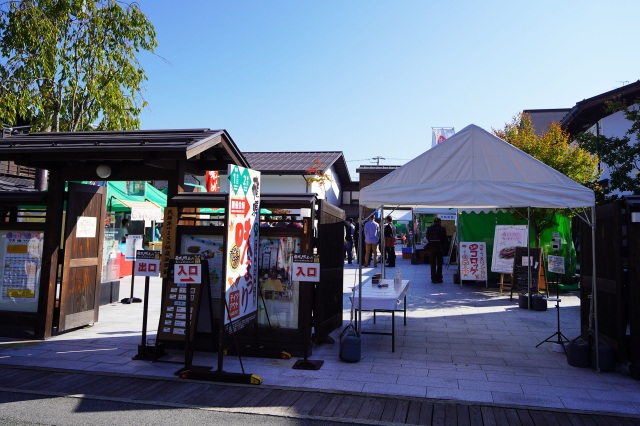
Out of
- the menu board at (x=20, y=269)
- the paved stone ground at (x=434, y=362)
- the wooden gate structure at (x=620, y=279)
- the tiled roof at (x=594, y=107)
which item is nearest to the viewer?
the paved stone ground at (x=434, y=362)

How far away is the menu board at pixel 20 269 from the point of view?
6922 millimetres

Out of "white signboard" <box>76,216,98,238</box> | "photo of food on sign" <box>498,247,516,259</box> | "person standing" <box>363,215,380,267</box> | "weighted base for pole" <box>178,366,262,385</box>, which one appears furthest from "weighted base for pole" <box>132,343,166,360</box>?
"person standing" <box>363,215,380,267</box>

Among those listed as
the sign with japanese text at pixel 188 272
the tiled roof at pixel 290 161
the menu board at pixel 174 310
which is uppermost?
the tiled roof at pixel 290 161

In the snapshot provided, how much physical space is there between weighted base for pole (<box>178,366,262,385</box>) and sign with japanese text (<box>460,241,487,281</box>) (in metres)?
8.60

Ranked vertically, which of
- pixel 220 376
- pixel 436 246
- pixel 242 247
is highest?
pixel 436 246

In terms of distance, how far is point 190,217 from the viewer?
6234mm

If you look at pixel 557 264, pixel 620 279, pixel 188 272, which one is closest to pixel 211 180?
pixel 188 272

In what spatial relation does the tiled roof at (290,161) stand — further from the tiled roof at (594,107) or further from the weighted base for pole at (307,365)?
the weighted base for pole at (307,365)

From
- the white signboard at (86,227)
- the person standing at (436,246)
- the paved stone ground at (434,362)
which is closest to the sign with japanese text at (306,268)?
the paved stone ground at (434,362)

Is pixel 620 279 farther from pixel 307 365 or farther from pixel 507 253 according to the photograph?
pixel 507 253

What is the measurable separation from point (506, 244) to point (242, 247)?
8393 mm

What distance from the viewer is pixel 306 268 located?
550 cm

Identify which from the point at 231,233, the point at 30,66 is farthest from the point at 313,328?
the point at 30,66

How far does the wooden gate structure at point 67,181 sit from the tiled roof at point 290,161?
16471 millimetres
